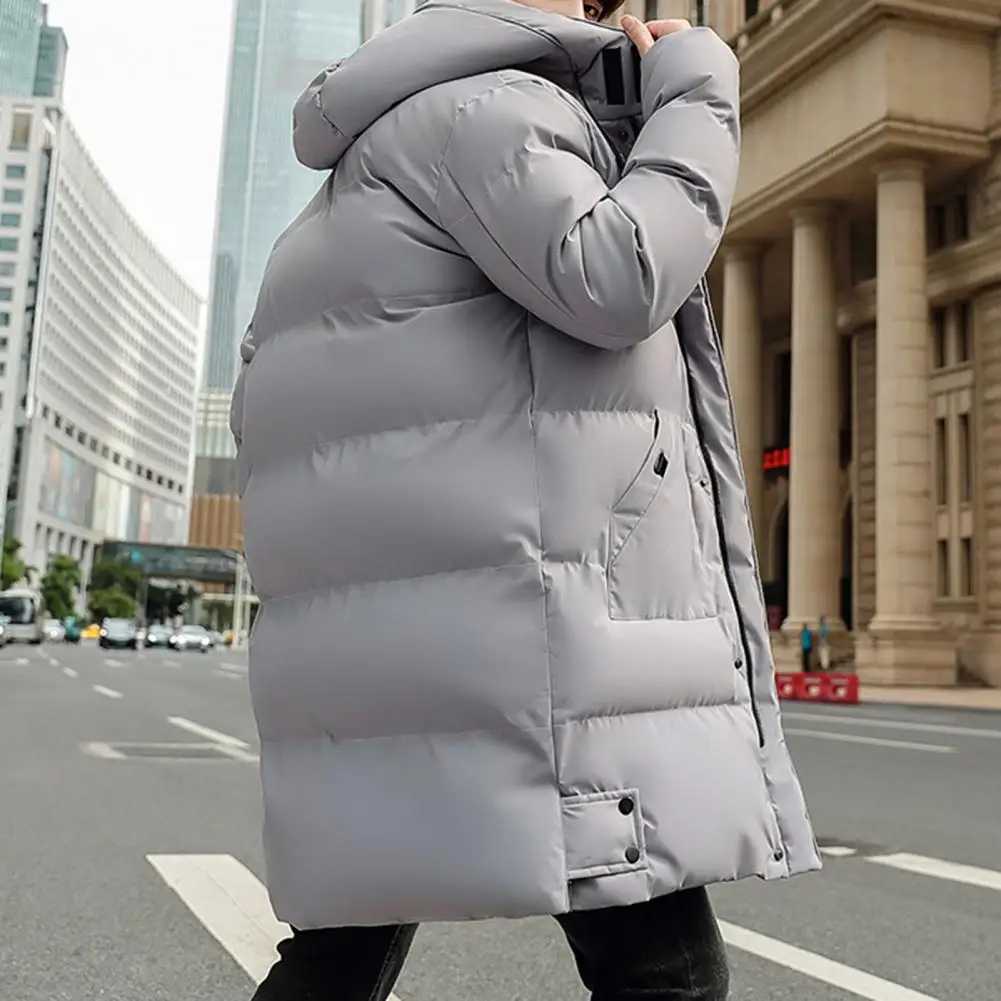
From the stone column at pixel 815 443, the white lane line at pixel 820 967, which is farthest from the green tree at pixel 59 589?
the white lane line at pixel 820 967

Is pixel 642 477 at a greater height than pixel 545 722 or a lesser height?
greater

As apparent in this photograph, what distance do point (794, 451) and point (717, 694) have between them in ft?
102

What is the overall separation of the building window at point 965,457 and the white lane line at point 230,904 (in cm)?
2761

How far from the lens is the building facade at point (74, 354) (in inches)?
4998

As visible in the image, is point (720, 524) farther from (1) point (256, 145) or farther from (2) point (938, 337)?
(1) point (256, 145)

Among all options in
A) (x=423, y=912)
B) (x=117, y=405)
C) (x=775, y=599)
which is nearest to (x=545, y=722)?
(x=423, y=912)

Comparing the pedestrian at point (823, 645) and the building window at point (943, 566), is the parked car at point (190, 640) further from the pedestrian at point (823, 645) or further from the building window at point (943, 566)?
the building window at point (943, 566)

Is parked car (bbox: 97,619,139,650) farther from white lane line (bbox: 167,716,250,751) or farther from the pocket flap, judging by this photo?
the pocket flap

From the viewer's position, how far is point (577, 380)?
63.8 inches

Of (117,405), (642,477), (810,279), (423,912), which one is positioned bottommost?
(423,912)

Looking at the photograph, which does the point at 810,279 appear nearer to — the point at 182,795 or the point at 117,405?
the point at 182,795

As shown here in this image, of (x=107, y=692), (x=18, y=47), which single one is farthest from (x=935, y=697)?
(x=18, y=47)

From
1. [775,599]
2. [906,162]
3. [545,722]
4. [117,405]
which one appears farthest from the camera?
[117,405]

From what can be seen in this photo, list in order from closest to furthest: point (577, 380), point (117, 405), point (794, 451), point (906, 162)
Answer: point (577, 380)
point (906, 162)
point (794, 451)
point (117, 405)
